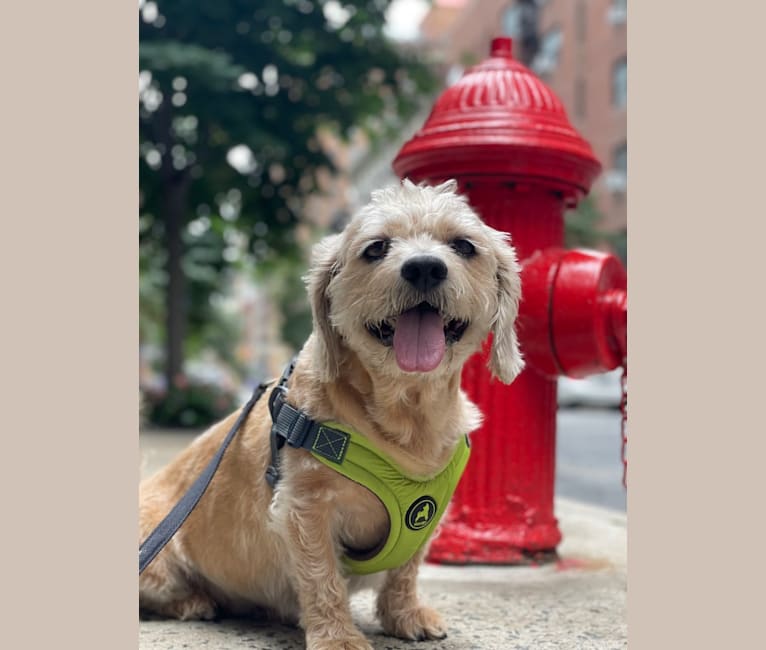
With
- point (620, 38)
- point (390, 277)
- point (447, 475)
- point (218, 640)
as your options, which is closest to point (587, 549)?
point (447, 475)

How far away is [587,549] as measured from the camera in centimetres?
473

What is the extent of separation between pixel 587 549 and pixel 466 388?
125cm

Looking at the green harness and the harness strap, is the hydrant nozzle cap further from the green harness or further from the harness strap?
the harness strap

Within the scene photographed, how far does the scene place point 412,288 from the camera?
2.54 meters

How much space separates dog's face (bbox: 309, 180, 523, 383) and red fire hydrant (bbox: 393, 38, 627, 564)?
3.72 feet

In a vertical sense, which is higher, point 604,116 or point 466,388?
point 604,116

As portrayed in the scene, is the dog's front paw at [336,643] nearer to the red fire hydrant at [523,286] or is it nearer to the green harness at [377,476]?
the green harness at [377,476]

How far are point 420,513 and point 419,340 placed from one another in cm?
64

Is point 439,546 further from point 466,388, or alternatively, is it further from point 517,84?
point 517,84

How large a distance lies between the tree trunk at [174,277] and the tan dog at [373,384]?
Result: 12490mm

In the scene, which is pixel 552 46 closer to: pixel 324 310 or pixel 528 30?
pixel 528 30

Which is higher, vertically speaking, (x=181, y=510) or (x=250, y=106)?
(x=250, y=106)

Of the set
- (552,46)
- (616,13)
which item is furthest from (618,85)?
(552,46)

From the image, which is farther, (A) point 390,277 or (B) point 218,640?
(B) point 218,640
